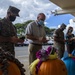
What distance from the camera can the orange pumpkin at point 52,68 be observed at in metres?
4.68

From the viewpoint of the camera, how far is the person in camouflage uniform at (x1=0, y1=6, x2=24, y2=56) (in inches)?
187

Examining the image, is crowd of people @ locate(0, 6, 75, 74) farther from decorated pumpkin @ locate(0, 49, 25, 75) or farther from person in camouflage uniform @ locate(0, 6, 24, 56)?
decorated pumpkin @ locate(0, 49, 25, 75)

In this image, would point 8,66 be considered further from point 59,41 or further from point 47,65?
point 59,41

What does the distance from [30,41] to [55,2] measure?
8.67m

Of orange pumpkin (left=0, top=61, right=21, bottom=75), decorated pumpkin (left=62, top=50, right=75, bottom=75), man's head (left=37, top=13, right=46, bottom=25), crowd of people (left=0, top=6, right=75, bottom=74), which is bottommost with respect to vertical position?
decorated pumpkin (left=62, top=50, right=75, bottom=75)

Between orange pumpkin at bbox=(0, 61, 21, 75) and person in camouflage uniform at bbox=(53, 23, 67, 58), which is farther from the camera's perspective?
person in camouflage uniform at bbox=(53, 23, 67, 58)

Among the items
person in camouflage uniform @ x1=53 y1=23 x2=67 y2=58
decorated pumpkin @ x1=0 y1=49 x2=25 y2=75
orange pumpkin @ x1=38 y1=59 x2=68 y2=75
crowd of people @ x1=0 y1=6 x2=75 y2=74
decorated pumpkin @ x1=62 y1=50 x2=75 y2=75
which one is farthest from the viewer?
person in camouflage uniform @ x1=53 y1=23 x2=67 y2=58

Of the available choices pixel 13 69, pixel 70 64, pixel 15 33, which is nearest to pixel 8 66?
pixel 13 69

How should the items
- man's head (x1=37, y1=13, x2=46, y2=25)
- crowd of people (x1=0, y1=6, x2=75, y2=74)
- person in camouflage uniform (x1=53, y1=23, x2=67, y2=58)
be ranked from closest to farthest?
crowd of people (x1=0, y1=6, x2=75, y2=74)
man's head (x1=37, y1=13, x2=46, y2=25)
person in camouflage uniform (x1=53, y1=23, x2=67, y2=58)

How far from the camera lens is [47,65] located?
15.4 feet

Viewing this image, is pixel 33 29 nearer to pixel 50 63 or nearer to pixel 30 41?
pixel 30 41

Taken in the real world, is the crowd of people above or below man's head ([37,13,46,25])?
below

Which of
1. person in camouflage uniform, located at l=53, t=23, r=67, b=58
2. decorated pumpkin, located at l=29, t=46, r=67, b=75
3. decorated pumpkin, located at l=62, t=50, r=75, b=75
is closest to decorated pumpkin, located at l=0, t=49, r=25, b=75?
decorated pumpkin, located at l=29, t=46, r=67, b=75

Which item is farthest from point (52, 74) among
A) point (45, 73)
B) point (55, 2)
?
point (55, 2)
